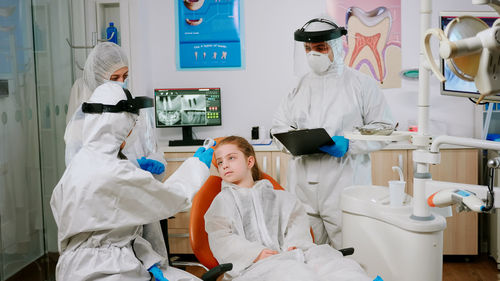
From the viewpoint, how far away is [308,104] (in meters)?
2.32

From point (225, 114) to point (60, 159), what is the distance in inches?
58.9

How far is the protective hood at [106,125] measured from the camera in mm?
1391

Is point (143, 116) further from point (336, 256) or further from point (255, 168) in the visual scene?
point (336, 256)

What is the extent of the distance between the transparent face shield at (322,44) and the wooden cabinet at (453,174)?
131 centimetres

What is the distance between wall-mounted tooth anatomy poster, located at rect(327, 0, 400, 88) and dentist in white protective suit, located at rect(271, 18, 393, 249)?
4.94ft

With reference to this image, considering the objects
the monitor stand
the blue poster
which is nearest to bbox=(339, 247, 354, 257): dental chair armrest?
the monitor stand

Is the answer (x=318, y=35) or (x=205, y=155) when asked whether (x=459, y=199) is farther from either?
(x=318, y=35)

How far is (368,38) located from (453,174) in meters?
1.32

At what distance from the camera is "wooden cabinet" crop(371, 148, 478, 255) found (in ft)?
10.7

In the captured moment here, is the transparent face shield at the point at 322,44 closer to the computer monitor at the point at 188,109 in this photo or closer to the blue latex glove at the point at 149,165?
the blue latex glove at the point at 149,165

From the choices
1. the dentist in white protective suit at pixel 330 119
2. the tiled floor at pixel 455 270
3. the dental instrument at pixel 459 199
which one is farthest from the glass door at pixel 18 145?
the dental instrument at pixel 459 199

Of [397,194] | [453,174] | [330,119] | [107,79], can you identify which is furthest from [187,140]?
[397,194]

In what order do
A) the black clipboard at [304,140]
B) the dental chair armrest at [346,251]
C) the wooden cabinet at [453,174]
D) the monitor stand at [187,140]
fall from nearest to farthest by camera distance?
the dental chair armrest at [346,251], the black clipboard at [304,140], the wooden cabinet at [453,174], the monitor stand at [187,140]

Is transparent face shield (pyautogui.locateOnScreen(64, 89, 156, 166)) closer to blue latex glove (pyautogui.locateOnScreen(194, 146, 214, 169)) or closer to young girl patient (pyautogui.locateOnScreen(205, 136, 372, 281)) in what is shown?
blue latex glove (pyautogui.locateOnScreen(194, 146, 214, 169))
